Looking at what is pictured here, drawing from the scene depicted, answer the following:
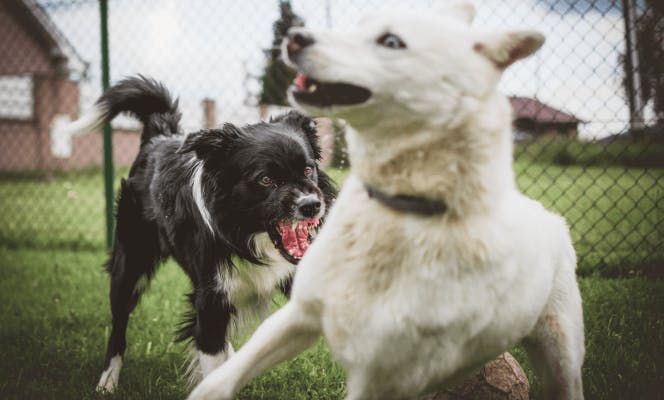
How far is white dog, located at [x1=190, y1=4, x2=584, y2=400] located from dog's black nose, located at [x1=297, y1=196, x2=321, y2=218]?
3.39 feet

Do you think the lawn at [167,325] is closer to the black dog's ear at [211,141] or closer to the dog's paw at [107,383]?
the dog's paw at [107,383]

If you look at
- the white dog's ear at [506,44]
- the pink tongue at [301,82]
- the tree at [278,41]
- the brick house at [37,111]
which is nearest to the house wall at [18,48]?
the brick house at [37,111]

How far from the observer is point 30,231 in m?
6.72

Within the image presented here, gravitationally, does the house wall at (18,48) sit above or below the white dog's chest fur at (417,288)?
above

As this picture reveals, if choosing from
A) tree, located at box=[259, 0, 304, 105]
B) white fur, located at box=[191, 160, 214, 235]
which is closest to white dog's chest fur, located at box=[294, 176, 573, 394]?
white fur, located at box=[191, 160, 214, 235]

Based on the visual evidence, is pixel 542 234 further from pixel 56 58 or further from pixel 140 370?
pixel 56 58

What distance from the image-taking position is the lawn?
8.99ft

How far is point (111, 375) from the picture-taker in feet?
9.64

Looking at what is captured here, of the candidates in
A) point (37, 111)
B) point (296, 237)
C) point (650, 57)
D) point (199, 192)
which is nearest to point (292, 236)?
point (296, 237)

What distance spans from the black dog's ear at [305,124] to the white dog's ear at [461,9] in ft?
4.46

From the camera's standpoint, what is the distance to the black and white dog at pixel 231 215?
2.62 meters

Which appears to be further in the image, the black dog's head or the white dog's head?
the black dog's head

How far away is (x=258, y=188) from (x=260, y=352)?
1.24m

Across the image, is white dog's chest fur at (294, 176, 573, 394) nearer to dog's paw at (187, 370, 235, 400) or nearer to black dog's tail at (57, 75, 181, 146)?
dog's paw at (187, 370, 235, 400)
